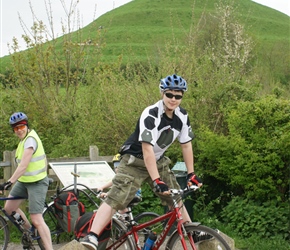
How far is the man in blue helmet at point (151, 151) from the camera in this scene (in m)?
5.47

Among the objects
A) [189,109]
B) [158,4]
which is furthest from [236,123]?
[158,4]

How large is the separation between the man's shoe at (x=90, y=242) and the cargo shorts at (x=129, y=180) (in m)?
0.36

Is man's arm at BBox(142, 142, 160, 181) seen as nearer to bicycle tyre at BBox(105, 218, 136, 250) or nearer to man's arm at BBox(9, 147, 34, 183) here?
bicycle tyre at BBox(105, 218, 136, 250)

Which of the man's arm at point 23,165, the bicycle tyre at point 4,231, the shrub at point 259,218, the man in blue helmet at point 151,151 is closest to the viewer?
the man in blue helmet at point 151,151

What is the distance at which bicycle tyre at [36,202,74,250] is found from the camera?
7.60 metres

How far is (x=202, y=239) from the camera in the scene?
5387 millimetres

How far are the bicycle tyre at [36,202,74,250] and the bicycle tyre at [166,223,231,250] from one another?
8.12ft

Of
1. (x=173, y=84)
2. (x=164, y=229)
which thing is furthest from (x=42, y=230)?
(x=173, y=84)

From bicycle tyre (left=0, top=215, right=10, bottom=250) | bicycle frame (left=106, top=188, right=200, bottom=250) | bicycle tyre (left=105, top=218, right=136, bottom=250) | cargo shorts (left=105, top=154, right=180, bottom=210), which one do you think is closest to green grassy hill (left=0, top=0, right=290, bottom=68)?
bicycle tyre (left=0, top=215, right=10, bottom=250)

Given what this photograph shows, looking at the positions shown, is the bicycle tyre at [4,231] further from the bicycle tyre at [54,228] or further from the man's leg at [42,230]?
the man's leg at [42,230]

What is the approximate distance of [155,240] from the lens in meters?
5.80

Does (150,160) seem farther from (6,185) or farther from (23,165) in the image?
(6,185)

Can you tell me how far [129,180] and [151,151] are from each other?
501 mm

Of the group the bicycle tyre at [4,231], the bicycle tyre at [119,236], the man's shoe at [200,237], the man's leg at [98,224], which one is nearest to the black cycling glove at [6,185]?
the bicycle tyre at [4,231]
